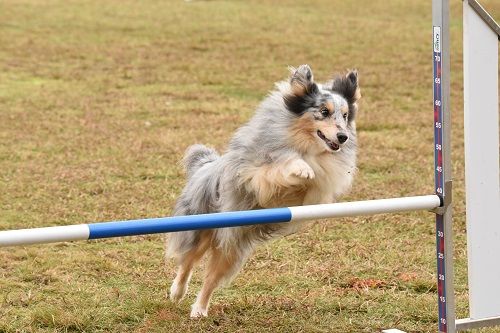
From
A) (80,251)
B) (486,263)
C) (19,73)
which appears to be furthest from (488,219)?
(19,73)

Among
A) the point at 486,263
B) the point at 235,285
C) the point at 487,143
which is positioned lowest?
the point at 235,285

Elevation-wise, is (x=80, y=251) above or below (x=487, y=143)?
below

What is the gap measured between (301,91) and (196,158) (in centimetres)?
81

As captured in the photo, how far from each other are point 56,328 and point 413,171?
4166mm

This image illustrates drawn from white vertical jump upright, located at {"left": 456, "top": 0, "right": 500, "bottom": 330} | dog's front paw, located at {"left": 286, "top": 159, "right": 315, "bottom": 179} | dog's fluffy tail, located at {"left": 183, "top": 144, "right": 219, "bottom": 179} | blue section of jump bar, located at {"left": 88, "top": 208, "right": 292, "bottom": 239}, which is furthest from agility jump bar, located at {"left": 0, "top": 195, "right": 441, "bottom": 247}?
dog's fluffy tail, located at {"left": 183, "top": 144, "right": 219, "bottom": 179}

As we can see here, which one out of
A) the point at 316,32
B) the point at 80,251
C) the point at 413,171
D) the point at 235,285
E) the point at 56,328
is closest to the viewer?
the point at 56,328

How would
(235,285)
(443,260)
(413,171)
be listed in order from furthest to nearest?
(413,171)
(235,285)
(443,260)

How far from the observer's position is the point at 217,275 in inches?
187

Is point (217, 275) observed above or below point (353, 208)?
below

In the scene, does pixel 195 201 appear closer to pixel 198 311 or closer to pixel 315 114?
pixel 198 311

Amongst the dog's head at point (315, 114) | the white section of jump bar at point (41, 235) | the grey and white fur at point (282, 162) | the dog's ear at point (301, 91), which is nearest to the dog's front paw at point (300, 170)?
the grey and white fur at point (282, 162)

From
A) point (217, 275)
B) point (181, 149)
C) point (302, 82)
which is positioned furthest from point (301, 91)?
point (181, 149)

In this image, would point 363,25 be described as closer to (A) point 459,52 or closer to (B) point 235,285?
(A) point 459,52

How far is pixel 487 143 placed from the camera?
13.2 ft
